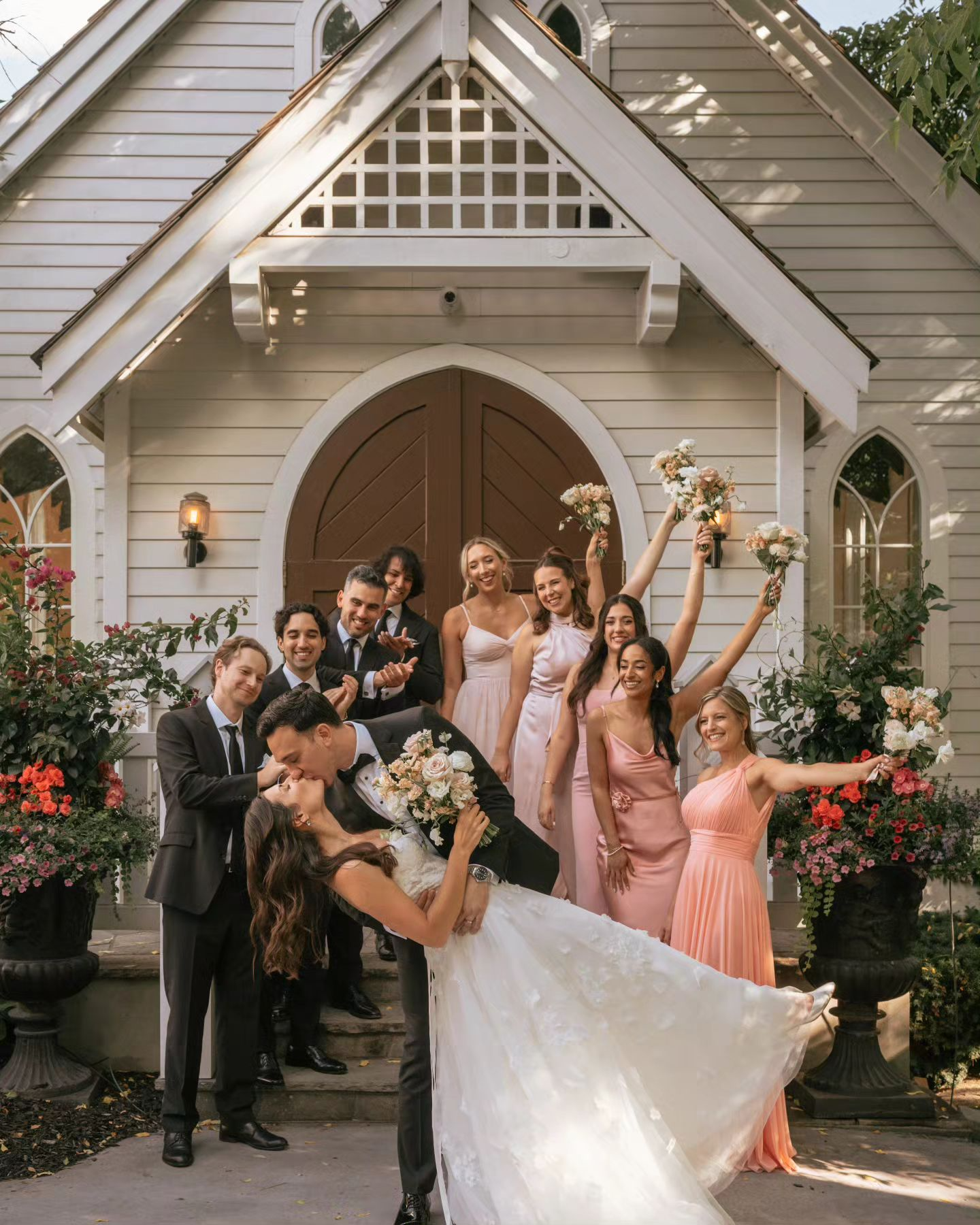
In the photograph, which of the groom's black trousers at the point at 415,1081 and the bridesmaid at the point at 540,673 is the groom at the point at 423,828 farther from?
the bridesmaid at the point at 540,673

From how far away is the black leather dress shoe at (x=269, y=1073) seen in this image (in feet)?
19.0

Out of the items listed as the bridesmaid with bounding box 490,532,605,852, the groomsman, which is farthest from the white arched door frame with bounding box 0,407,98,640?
the bridesmaid with bounding box 490,532,605,852

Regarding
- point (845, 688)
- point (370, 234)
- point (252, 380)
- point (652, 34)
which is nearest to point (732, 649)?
point (845, 688)

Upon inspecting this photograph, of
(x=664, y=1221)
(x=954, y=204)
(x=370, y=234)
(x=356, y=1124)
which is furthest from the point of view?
(x=954, y=204)

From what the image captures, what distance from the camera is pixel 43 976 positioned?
19.9ft

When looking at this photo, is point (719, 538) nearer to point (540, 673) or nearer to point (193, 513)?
point (540, 673)

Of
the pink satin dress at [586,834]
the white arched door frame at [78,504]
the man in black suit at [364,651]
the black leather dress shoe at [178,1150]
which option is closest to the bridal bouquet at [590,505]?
the pink satin dress at [586,834]

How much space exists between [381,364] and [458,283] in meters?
0.71

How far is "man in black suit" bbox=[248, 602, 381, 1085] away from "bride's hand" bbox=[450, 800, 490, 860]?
1.59 m

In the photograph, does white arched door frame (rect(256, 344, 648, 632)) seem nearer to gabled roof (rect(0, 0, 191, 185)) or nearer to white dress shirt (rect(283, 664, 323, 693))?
white dress shirt (rect(283, 664, 323, 693))

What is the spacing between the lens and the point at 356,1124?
577 cm

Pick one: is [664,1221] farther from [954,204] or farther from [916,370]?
[954,204]

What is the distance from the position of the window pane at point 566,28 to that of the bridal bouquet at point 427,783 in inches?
286

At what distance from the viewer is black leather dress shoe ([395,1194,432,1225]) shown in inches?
175
